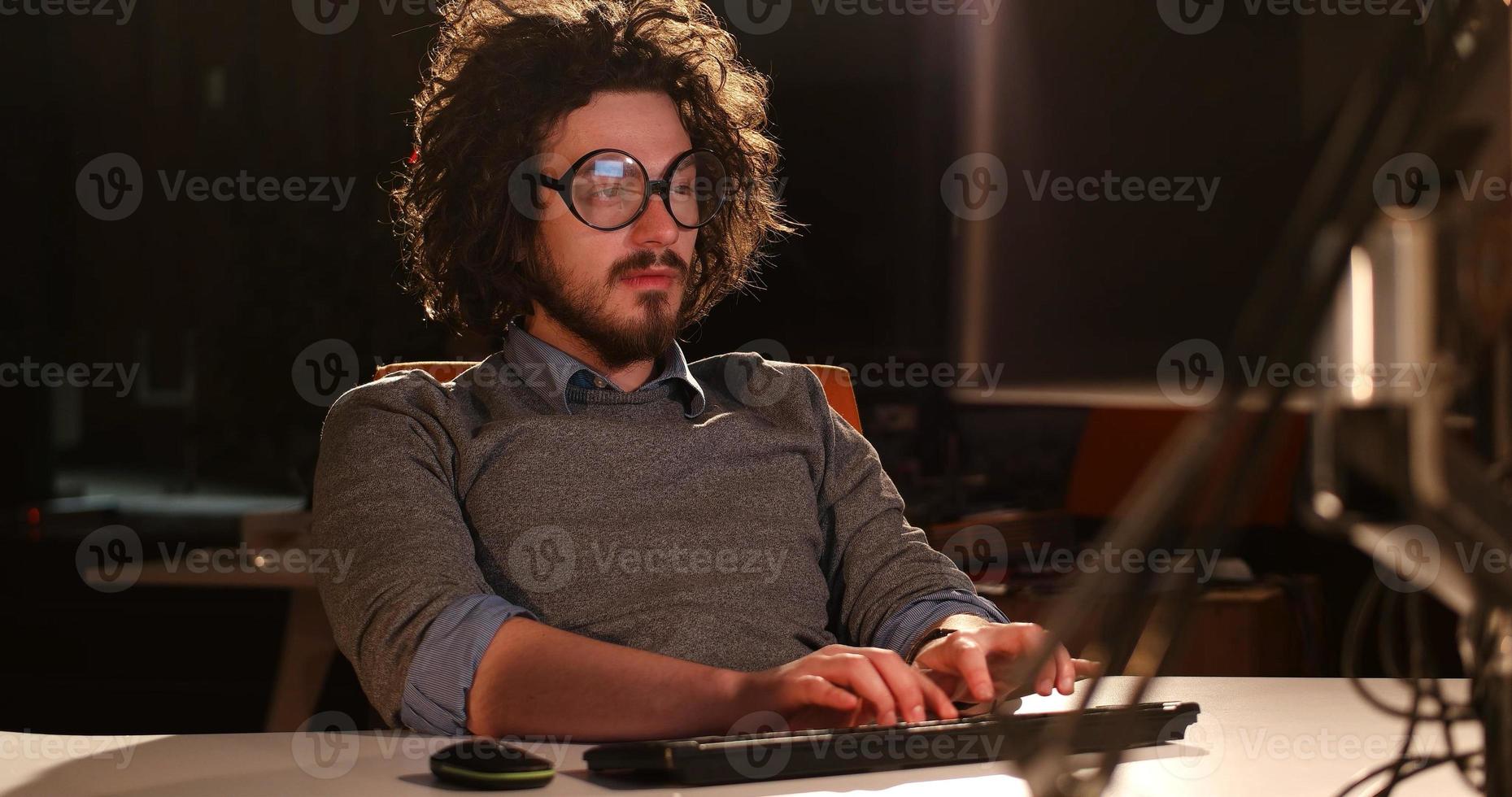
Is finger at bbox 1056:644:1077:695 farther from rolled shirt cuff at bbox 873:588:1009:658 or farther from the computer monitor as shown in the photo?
the computer monitor

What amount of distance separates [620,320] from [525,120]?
29 cm

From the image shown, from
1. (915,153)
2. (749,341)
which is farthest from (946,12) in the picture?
(749,341)

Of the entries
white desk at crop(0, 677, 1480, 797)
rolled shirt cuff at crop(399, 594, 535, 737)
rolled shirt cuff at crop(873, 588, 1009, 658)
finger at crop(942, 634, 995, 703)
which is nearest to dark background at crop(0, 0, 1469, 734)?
rolled shirt cuff at crop(873, 588, 1009, 658)

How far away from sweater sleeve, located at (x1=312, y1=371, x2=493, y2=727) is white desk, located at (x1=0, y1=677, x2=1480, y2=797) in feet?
0.71

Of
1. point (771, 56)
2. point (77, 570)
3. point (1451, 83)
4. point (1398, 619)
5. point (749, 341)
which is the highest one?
point (771, 56)

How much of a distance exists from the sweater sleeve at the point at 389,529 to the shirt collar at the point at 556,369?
14cm

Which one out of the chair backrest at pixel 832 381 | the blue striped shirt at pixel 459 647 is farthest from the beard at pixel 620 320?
the blue striped shirt at pixel 459 647

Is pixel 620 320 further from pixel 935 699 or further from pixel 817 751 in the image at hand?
pixel 817 751

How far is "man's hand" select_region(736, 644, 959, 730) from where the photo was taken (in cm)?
92

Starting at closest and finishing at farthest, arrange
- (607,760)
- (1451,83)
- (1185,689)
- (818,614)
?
(1451,83), (607,760), (1185,689), (818,614)

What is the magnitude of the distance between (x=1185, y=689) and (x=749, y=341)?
8.37 ft

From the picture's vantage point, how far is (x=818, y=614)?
142 cm

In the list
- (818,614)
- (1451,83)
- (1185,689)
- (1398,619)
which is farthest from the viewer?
(1398,619)

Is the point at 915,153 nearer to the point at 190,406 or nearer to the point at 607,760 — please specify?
the point at 190,406
